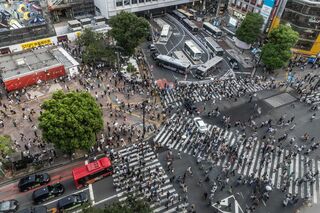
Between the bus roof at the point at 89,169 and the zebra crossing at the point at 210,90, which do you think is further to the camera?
the zebra crossing at the point at 210,90

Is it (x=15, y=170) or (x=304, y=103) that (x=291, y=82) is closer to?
(x=304, y=103)

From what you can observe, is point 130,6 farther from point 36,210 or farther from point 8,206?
point 36,210

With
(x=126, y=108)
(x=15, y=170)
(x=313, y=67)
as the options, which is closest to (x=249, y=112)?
(x=126, y=108)

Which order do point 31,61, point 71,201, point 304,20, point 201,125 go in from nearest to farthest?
1. point 71,201
2. point 201,125
3. point 31,61
4. point 304,20

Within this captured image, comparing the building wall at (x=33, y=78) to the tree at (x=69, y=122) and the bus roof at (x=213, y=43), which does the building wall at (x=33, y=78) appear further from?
the bus roof at (x=213, y=43)

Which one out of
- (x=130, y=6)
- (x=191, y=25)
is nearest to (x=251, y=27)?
(x=191, y=25)

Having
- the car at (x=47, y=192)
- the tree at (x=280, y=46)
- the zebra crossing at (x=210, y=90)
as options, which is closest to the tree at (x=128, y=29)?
the zebra crossing at (x=210, y=90)
